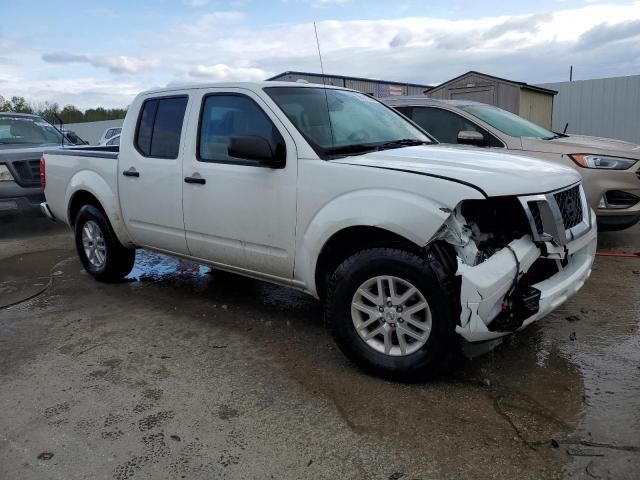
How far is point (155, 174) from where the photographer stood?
4.68 m

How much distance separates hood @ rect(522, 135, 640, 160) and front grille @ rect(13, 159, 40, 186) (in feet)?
23.2

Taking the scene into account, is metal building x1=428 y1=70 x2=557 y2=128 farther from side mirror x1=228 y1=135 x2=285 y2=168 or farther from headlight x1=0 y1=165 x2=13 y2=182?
side mirror x1=228 y1=135 x2=285 y2=168

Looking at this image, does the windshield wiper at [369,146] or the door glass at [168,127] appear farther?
the door glass at [168,127]

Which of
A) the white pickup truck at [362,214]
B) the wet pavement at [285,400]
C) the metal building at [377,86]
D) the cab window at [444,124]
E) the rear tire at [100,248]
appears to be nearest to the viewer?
the wet pavement at [285,400]

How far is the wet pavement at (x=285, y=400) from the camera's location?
2.62 meters

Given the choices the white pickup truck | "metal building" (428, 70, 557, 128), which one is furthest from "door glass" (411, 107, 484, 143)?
"metal building" (428, 70, 557, 128)

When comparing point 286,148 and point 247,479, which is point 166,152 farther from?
point 247,479

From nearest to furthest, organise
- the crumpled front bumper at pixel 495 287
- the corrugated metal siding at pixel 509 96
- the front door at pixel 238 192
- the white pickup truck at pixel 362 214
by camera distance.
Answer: the crumpled front bumper at pixel 495 287, the white pickup truck at pixel 362 214, the front door at pixel 238 192, the corrugated metal siding at pixel 509 96

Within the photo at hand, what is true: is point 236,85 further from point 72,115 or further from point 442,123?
point 72,115

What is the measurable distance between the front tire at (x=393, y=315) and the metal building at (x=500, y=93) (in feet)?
36.6

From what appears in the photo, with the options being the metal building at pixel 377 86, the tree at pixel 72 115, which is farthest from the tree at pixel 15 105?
the metal building at pixel 377 86

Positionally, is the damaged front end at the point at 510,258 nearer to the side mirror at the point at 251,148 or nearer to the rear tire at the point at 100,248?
the side mirror at the point at 251,148

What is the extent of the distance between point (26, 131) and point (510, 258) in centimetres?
929

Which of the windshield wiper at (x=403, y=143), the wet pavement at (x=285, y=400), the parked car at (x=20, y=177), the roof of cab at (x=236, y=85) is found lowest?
the wet pavement at (x=285, y=400)
